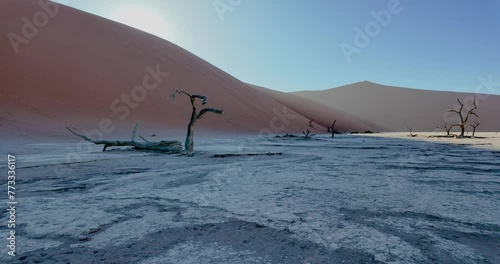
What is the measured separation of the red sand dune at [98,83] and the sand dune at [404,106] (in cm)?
3987

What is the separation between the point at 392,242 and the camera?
1812 millimetres

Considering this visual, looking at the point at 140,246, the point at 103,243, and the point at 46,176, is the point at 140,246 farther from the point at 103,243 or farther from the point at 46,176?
the point at 46,176

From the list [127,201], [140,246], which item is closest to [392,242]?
[140,246]

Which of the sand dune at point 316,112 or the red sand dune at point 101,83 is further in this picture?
the sand dune at point 316,112

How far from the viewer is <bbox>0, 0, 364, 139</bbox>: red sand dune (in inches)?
613

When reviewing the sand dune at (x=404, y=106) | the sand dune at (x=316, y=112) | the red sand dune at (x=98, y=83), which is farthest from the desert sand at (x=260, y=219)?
the sand dune at (x=404, y=106)

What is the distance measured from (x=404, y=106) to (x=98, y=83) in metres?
66.5

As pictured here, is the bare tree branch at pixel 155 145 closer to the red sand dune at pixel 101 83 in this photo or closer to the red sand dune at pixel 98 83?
the red sand dune at pixel 101 83

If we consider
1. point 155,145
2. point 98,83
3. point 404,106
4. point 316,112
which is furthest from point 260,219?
point 404,106

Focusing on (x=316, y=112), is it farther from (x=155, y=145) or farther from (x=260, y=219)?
(x=260, y=219)

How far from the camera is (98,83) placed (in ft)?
65.5

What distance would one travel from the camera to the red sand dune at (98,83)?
15.6m

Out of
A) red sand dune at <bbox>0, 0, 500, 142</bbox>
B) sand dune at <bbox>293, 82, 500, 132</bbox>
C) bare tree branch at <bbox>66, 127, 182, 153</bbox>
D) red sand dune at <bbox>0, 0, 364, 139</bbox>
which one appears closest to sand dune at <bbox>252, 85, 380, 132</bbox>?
red sand dune at <bbox>0, 0, 500, 142</bbox>

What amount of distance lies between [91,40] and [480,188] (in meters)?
26.8
